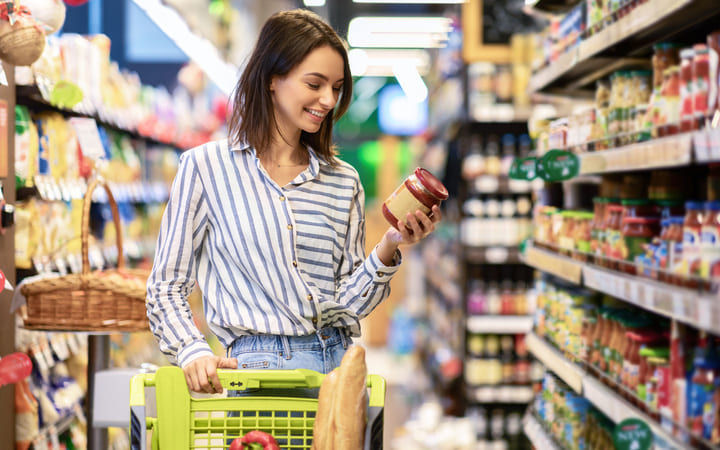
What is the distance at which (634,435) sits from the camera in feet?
5.37

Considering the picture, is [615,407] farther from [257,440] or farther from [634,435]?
[257,440]

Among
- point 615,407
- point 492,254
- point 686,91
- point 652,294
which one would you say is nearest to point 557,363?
point 615,407

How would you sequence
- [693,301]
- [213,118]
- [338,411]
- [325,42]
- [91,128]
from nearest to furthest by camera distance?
[338,411] → [693,301] → [325,42] → [91,128] → [213,118]

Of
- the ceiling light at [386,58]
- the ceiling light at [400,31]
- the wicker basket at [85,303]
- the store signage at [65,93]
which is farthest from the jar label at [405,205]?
the ceiling light at [386,58]

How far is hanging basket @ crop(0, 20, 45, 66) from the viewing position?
2.51 metres

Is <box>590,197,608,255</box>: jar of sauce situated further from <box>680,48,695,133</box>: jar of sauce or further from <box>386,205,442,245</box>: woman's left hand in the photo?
<box>386,205,442,245</box>: woman's left hand

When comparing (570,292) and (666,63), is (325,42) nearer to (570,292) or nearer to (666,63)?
(666,63)

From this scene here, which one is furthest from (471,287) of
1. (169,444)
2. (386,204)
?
(169,444)

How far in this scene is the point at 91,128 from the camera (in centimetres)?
302

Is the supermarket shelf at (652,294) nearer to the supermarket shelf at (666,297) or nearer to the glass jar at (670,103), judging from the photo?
the supermarket shelf at (666,297)

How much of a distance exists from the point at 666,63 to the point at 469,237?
10.7ft

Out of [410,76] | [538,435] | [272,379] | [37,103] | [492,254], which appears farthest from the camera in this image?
[410,76]

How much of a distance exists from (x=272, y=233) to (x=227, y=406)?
457mm

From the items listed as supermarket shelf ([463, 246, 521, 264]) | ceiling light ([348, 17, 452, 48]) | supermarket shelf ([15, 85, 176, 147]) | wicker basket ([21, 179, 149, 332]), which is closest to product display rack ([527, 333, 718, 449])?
wicker basket ([21, 179, 149, 332])
